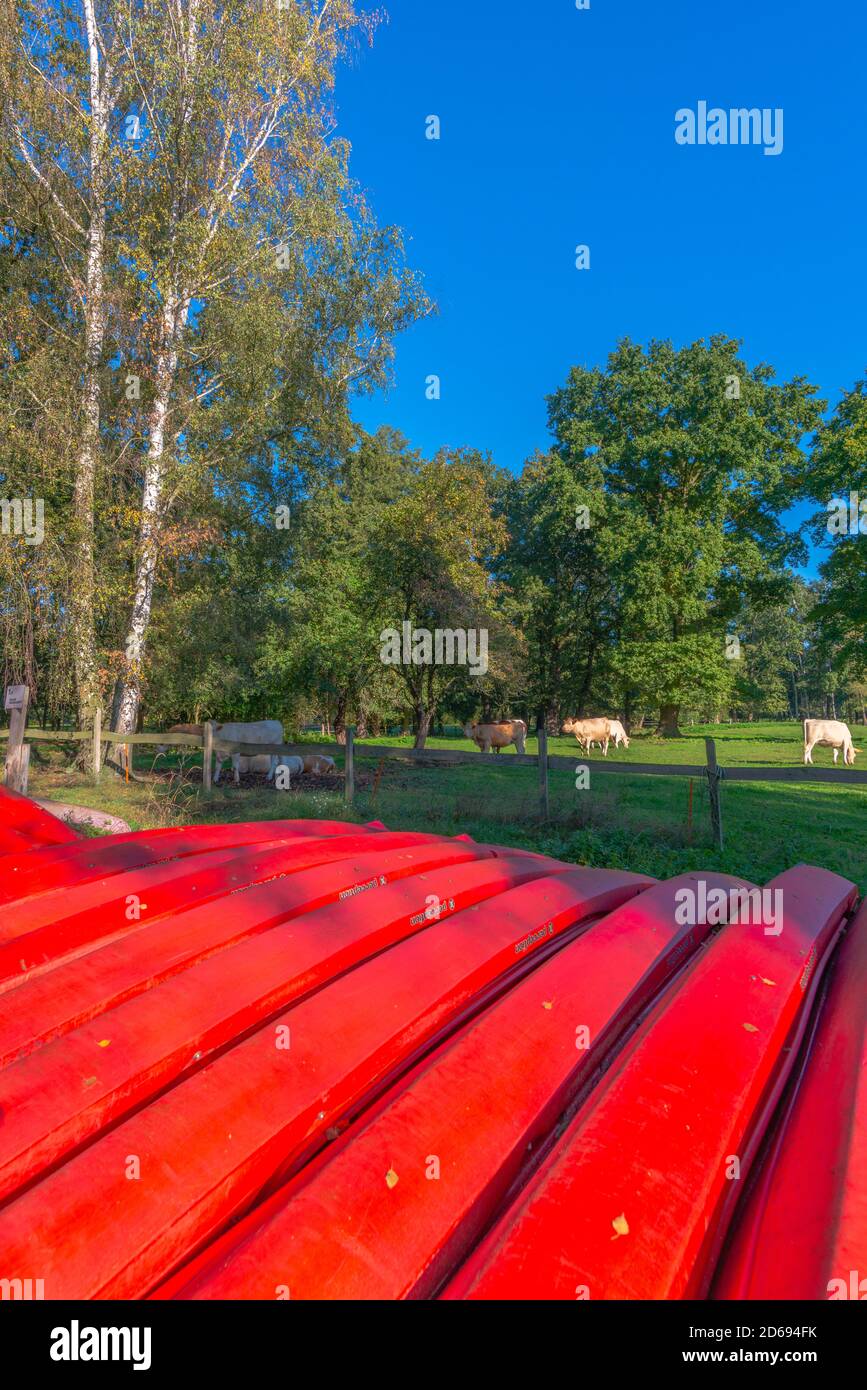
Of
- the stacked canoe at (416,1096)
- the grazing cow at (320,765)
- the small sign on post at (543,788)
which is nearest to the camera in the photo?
the stacked canoe at (416,1096)

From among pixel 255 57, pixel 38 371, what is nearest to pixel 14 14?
pixel 255 57

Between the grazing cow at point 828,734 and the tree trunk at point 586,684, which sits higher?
the tree trunk at point 586,684

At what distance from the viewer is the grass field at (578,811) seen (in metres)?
9.13

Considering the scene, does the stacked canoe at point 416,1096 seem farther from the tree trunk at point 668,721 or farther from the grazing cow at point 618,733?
the tree trunk at point 668,721

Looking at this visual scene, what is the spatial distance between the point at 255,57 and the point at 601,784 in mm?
18206

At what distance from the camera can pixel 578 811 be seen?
36.3 feet

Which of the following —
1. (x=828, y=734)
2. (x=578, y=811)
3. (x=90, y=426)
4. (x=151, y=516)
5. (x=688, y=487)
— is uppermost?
(x=688, y=487)

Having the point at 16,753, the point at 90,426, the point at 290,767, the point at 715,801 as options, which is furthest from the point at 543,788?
the point at 90,426

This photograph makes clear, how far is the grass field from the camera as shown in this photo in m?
9.13

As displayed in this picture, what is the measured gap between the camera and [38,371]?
14188 millimetres

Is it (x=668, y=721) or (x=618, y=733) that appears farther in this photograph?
(x=668, y=721)

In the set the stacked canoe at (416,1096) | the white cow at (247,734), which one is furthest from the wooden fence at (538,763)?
the stacked canoe at (416,1096)

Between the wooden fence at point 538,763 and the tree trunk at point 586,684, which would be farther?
the tree trunk at point 586,684

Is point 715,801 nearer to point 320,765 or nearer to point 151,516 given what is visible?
point 320,765
